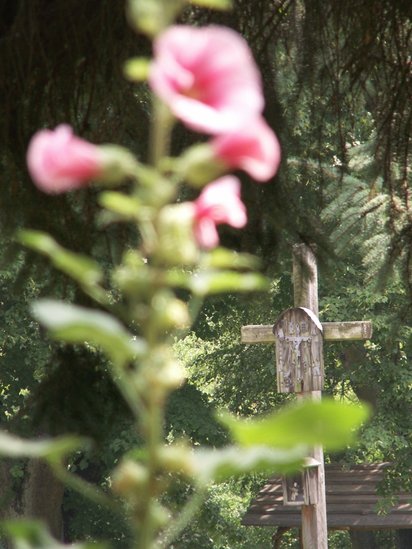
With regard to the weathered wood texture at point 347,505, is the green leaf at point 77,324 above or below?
below

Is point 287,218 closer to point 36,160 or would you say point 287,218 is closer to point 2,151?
point 2,151

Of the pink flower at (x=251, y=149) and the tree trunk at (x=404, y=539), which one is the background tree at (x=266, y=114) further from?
the tree trunk at (x=404, y=539)

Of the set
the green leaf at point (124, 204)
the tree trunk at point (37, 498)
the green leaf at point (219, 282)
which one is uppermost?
the tree trunk at point (37, 498)

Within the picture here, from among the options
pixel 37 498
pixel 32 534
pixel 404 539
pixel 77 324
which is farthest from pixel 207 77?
pixel 404 539

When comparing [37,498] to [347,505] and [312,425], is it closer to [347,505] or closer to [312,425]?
[347,505]

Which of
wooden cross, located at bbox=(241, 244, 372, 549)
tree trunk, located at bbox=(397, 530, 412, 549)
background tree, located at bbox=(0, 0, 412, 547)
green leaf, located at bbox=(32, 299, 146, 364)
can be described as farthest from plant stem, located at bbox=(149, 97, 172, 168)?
tree trunk, located at bbox=(397, 530, 412, 549)

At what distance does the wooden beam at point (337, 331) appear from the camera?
10.6 meters

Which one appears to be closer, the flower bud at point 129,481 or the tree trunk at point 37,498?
the flower bud at point 129,481

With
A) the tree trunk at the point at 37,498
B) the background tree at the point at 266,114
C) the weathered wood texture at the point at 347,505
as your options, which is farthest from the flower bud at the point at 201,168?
the tree trunk at the point at 37,498

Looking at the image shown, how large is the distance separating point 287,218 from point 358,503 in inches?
567

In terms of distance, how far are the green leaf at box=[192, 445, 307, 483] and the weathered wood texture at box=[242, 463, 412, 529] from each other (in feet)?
54.4

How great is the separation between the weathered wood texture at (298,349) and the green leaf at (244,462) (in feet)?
32.0

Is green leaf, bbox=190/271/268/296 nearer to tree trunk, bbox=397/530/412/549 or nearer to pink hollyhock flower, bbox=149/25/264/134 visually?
pink hollyhock flower, bbox=149/25/264/134

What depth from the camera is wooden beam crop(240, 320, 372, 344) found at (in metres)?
10.6
